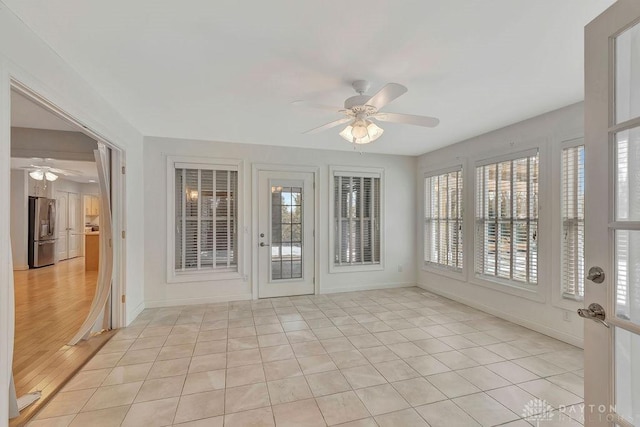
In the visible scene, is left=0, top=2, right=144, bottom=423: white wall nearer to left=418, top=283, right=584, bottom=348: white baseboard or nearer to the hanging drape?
the hanging drape

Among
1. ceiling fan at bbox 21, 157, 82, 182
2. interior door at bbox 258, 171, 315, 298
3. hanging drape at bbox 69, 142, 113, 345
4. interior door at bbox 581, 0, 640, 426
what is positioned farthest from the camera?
ceiling fan at bbox 21, 157, 82, 182

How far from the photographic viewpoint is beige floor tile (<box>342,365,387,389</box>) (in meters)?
2.28

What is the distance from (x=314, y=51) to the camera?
1979mm

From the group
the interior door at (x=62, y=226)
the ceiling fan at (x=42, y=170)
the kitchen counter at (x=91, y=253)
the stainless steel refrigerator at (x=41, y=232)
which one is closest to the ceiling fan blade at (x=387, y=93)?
the ceiling fan at (x=42, y=170)

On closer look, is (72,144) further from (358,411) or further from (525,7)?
(525,7)

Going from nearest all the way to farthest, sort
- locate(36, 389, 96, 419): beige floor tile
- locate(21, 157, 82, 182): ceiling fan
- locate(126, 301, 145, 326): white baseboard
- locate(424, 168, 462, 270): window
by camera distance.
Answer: locate(36, 389, 96, 419): beige floor tile → locate(126, 301, 145, 326): white baseboard → locate(424, 168, 462, 270): window → locate(21, 157, 82, 182): ceiling fan

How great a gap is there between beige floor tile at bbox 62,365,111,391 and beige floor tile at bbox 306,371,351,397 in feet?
5.48

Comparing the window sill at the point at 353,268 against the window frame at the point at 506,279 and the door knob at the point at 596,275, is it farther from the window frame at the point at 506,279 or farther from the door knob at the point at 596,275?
the door knob at the point at 596,275

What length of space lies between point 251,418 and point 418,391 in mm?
1217

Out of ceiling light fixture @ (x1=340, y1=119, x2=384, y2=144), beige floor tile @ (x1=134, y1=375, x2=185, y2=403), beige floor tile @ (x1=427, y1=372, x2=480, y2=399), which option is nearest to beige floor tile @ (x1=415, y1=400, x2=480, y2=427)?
beige floor tile @ (x1=427, y1=372, x2=480, y2=399)

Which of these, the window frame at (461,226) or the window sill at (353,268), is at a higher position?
the window frame at (461,226)

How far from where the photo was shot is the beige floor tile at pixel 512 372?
2.34 meters

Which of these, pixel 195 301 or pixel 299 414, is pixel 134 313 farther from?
pixel 299 414

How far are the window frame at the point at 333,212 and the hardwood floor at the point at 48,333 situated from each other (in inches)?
125
